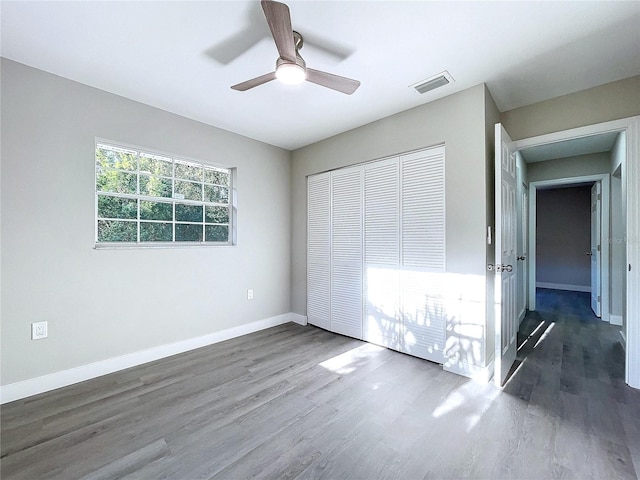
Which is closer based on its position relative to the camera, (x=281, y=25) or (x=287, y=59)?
(x=281, y=25)

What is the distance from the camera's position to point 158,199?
2.94 metres

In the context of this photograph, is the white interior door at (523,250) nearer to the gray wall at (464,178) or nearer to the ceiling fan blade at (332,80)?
the gray wall at (464,178)

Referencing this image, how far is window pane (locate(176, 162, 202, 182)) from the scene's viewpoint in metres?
3.12

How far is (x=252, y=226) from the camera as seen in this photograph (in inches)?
145

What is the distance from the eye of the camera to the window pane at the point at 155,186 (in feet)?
9.36

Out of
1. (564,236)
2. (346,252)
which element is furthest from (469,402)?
(564,236)

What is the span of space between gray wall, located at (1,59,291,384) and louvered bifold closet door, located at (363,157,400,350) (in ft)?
5.65

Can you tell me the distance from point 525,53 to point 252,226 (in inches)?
124

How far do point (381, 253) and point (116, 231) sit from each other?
2.71 metres

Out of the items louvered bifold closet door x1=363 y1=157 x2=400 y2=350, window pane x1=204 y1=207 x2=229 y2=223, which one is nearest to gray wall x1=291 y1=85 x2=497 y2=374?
louvered bifold closet door x1=363 y1=157 x2=400 y2=350

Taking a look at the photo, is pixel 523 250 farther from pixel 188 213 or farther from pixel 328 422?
pixel 188 213

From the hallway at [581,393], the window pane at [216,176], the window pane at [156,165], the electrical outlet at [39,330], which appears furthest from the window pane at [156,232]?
the hallway at [581,393]

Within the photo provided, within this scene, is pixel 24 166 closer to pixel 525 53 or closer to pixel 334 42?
pixel 334 42

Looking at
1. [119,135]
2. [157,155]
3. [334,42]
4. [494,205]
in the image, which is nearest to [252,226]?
[157,155]
